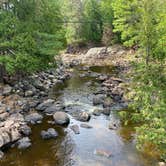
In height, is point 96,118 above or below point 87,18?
below

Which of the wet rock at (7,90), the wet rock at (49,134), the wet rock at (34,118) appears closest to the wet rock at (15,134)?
the wet rock at (49,134)

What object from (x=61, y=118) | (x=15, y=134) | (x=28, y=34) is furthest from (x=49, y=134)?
(x=28, y=34)

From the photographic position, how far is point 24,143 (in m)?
17.7

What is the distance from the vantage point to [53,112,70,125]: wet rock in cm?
2070

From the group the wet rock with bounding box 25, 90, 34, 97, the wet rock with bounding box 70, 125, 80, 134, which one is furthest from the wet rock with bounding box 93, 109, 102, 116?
the wet rock with bounding box 25, 90, 34, 97

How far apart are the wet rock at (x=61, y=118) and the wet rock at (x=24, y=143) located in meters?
3.08

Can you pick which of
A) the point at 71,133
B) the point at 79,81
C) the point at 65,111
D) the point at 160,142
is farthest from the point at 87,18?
the point at 160,142

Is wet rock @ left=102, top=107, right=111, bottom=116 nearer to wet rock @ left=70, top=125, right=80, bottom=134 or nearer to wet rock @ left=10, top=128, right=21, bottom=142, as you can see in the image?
wet rock @ left=70, top=125, right=80, bottom=134

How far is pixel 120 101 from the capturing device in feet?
83.5

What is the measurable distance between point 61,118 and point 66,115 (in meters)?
0.53

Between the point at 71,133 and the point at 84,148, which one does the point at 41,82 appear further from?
the point at 84,148

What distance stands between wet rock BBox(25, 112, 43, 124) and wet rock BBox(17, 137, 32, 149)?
109 inches

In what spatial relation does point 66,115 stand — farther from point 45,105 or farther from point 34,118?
point 45,105

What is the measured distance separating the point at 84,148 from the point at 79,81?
642 inches
